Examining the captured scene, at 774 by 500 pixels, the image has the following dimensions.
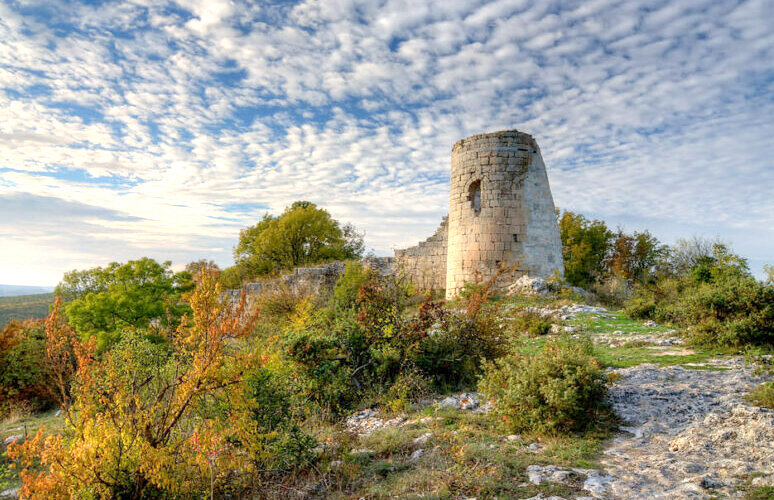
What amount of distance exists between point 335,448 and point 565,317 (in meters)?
6.97

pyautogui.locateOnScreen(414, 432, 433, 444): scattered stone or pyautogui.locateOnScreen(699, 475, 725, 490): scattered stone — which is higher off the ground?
pyautogui.locateOnScreen(699, 475, 725, 490): scattered stone

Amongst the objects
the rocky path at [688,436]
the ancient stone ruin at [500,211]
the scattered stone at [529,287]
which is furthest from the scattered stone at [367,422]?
the ancient stone ruin at [500,211]

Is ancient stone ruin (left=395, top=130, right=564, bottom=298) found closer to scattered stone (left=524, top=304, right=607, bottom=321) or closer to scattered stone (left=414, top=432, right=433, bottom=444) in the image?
scattered stone (left=524, top=304, right=607, bottom=321)

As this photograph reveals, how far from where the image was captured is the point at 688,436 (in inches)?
165

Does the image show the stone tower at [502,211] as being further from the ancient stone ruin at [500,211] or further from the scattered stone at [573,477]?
the scattered stone at [573,477]

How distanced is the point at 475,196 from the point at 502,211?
1.15 metres

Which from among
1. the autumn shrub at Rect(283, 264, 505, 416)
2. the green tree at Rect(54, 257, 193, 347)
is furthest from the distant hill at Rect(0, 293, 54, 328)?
the autumn shrub at Rect(283, 264, 505, 416)

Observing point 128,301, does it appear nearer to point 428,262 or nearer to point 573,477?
point 428,262

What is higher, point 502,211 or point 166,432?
point 502,211

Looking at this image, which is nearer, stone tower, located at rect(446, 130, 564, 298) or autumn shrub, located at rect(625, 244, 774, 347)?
autumn shrub, located at rect(625, 244, 774, 347)

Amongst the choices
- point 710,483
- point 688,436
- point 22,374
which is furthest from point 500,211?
point 22,374

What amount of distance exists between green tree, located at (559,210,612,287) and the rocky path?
15.1 meters

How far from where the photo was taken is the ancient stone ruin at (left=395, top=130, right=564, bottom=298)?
13.5 metres

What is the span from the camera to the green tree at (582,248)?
20453 millimetres
